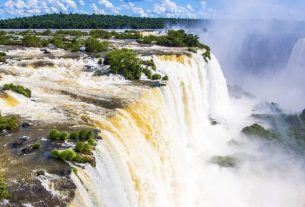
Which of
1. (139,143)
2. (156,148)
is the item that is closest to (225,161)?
(156,148)

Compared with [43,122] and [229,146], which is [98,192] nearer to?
[43,122]

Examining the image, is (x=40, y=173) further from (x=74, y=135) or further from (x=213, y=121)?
(x=213, y=121)

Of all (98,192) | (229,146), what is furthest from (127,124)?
(229,146)

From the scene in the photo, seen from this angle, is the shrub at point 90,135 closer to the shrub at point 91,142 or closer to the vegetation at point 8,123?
the shrub at point 91,142

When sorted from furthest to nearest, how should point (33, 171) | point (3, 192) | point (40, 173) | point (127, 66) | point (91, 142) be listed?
point (127, 66)
point (91, 142)
point (33, 171)
point (40, 173)
point (3, 192)

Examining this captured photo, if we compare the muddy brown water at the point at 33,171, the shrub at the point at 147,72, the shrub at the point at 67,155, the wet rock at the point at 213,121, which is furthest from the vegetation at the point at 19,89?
the wet rock at the point at 213,121

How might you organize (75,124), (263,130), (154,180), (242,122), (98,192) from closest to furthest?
(98,192) → (75,124) → (154,180) → (263,130) → (242,122)
